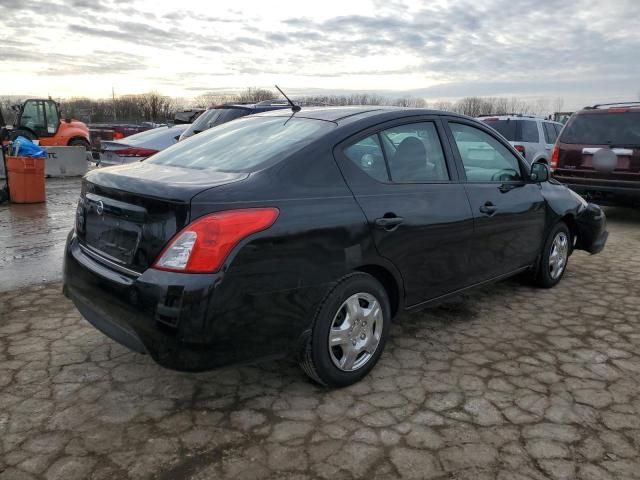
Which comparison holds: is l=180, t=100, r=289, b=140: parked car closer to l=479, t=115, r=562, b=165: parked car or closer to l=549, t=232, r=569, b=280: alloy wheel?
l=549, t=232, r=569, b=280: alloy wheel

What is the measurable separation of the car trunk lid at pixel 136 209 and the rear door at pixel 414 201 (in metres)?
0.81

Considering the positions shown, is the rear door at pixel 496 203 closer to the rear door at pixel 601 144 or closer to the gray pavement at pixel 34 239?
the gray pavement at pixel 34 239

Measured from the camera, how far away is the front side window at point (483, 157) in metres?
4.08

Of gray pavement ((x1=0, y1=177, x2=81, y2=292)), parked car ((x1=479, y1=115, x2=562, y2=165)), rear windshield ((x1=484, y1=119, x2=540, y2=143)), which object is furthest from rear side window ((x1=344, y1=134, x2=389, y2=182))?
rear windshield ((x1=484, y1=119, x2=540, y2=143))

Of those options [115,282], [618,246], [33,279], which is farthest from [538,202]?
[33,279]

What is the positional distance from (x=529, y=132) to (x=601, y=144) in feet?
13.3

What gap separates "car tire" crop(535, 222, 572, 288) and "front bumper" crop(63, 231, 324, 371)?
2963 millimetres

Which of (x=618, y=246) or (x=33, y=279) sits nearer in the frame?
(x=33, y=279)

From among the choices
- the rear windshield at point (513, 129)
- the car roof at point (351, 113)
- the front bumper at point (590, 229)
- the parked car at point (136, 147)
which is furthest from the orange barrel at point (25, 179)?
the rear windshield at point (513, 129)

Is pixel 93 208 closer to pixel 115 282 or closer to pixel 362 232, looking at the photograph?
pixel 115 282

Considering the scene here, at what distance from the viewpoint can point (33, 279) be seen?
512cm

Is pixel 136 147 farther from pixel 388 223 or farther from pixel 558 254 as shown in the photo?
pixel 388 223

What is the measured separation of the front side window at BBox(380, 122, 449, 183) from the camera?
3510 millimetres

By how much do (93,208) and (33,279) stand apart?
8.17ft
